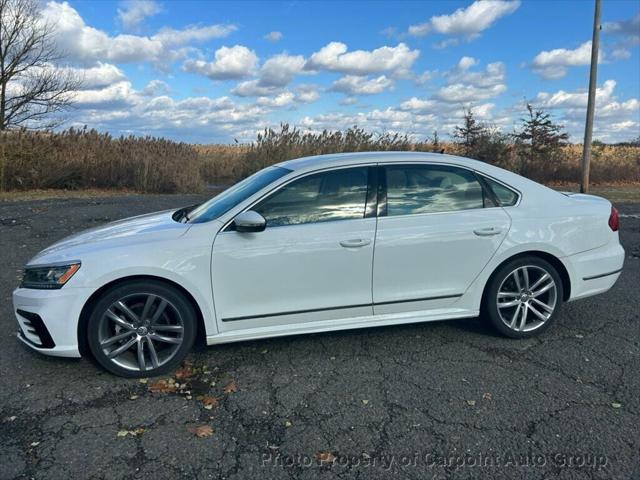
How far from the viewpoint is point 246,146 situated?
60.3ft

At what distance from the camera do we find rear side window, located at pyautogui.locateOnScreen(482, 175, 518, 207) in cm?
427

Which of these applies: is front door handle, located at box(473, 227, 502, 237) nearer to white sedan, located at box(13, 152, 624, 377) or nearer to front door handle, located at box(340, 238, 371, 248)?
white sedan, located at box(13, 152, 624, 377)

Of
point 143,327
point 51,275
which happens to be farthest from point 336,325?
point 51,275

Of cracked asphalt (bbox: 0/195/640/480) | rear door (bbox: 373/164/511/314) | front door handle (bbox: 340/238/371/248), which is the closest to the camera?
cracked asphalt (bbox: 0/195/640/480)

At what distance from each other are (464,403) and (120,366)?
240 centimetres

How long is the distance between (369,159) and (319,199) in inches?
22.8

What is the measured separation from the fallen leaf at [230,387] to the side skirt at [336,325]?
33 centimetres

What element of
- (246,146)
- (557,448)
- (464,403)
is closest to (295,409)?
(464,403)

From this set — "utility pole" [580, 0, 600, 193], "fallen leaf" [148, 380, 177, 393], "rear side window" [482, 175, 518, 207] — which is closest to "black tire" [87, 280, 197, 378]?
"fallen leaf" [148, 380, 177, 393]

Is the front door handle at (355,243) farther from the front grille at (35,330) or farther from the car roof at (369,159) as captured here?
the front grille at (35,330)

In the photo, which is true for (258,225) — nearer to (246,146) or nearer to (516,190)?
(516,190)

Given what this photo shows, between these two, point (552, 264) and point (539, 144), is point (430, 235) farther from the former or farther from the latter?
point (539, 144)

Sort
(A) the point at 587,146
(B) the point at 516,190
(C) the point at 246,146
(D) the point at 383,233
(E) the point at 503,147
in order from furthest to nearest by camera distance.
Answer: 1. (E) the point at 503,147
2. (C) the point at 246,146
3. (A) the point at 587,146
4. (B) the point at 516,190
5. (D) the point at 383,233

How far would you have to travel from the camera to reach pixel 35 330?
3.55 m
